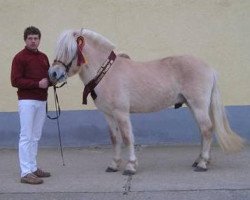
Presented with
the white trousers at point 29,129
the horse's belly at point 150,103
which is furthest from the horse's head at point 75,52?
the horse's belly at point 150,103

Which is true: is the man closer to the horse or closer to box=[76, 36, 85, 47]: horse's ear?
the horse

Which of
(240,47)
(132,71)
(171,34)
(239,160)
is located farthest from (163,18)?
(239,160)

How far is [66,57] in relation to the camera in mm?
6266

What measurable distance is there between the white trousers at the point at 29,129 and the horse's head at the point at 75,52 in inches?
15.2

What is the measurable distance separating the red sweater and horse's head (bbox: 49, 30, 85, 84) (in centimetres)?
16

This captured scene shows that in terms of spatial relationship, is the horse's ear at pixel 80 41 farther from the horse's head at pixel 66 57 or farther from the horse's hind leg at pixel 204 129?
the horse's hind leg at pixel 204 129

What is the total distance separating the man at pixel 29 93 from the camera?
607 cm

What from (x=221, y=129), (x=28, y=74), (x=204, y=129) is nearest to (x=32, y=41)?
(x=28, y=74)

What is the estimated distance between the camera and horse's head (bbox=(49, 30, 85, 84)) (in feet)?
20.4

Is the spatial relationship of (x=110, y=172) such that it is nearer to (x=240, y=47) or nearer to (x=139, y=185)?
(x=139, y=185)

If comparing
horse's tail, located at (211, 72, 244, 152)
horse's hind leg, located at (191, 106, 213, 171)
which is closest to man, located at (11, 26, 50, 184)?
horse's hind leg, located at (191, 106, 213, 171)

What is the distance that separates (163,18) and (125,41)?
705 millimetres

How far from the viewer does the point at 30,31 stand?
20.1 feet

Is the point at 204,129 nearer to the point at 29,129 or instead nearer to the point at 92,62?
the point at 92,62
